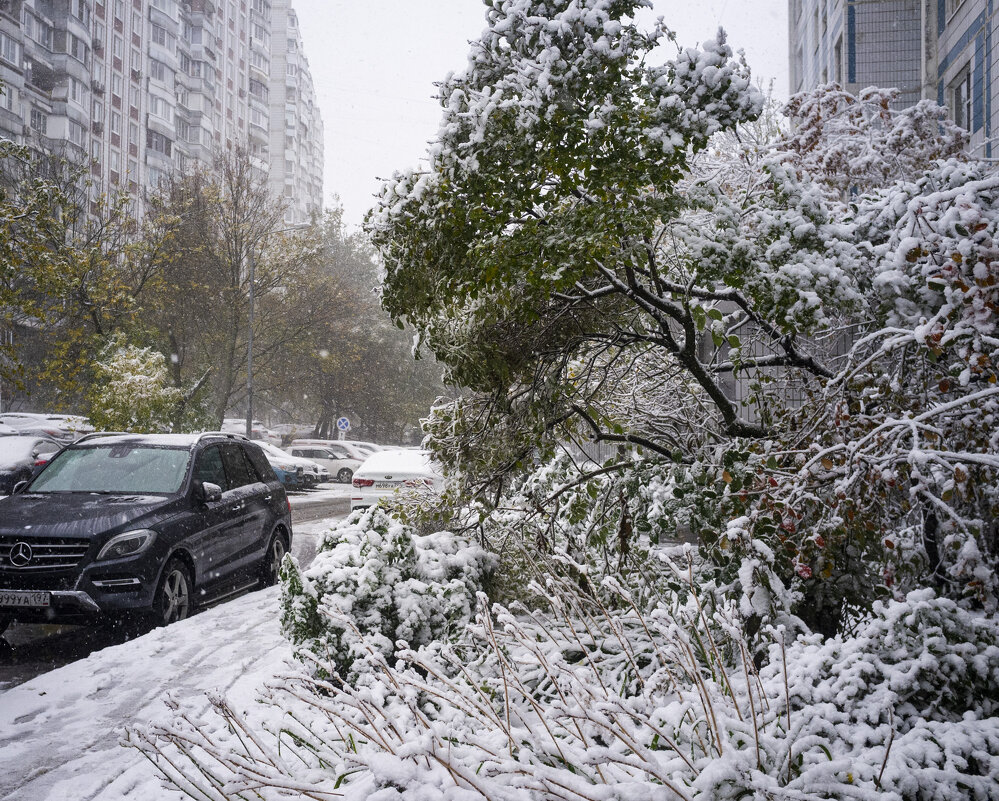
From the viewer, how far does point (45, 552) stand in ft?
22.7

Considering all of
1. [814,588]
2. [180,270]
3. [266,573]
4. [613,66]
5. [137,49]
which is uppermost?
[137,49]

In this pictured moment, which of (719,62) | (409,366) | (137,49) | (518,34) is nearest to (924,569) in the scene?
(719,62)

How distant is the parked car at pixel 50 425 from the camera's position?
19922mm

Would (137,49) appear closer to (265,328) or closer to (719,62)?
(265,328)

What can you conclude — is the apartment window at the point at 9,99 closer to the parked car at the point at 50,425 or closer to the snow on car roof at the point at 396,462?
the parked car at the point at 50,425

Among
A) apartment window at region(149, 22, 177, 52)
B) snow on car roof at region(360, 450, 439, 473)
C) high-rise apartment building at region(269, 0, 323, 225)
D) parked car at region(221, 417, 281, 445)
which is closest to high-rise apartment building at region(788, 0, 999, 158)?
snow on car roof at region(360, 450, 439, 473)

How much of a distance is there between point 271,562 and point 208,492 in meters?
1.94

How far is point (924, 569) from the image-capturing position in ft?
11.4

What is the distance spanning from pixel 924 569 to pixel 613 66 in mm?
2727

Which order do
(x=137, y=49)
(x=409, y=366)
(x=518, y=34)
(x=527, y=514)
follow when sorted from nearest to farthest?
(x=518, y=34) < (x=527, y=514) < (x=409, y=366) < (x=137, y=49)

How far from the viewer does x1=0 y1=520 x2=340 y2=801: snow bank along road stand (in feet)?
13.1

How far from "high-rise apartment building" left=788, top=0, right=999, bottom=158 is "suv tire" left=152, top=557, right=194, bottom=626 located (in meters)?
10.9

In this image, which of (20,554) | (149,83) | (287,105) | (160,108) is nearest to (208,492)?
(20,554)

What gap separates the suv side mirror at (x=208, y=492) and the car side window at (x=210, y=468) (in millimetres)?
160
